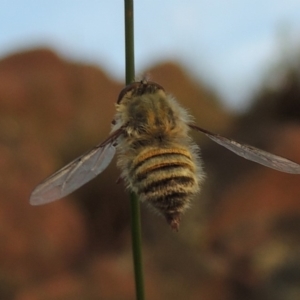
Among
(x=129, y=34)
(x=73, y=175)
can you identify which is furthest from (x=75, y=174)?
(x=129, y=34)

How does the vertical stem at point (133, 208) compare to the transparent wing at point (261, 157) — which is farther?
the transparent wing at point (261, 157)

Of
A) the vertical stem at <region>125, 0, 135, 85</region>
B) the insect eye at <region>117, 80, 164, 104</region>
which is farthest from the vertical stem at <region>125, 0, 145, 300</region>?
the insect eye at <region>117, 80, 164, 104</region>

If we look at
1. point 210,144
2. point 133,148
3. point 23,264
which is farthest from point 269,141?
point 133,148

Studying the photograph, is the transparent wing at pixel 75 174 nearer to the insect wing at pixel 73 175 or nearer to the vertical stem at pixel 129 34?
the insect wing at pixel 73 175

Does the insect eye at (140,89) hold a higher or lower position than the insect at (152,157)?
higher

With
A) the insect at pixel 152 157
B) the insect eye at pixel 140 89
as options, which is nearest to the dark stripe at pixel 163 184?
the insect at pixel 152 157

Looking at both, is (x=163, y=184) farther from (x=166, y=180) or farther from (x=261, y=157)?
(x=261, y=157)

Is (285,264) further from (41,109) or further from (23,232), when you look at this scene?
(41,109)
